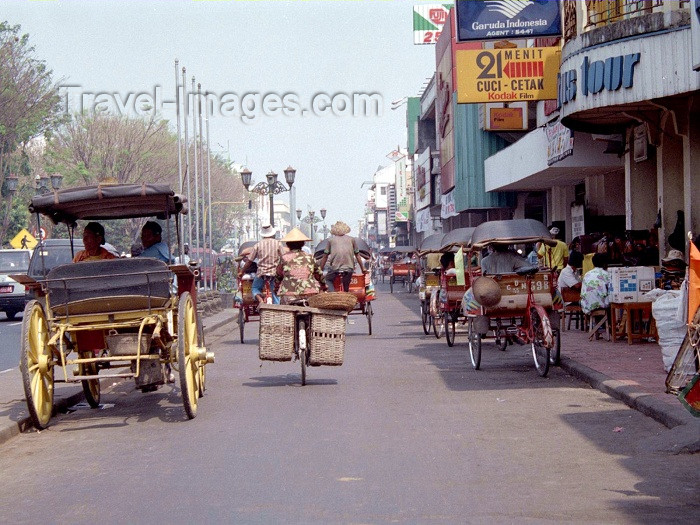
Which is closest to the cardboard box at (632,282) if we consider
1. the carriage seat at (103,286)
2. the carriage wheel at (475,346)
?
the carriage wheel at (475,346)

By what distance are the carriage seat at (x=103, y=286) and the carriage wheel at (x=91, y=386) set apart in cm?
105

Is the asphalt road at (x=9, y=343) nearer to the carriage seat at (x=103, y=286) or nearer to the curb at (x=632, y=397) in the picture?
the carriage seat at (x=103, y=286)

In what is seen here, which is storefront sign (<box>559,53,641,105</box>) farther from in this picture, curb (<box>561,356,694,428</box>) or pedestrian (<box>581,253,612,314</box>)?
curb (<box>561,356,694,428</box>)

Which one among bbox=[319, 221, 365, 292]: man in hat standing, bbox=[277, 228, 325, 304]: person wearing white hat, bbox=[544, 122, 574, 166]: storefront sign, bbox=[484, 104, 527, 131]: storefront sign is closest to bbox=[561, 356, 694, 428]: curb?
bbox=[277, 228, 325, 304]: person wearing white hat

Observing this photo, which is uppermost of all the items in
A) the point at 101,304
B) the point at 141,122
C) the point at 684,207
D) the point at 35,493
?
the point at 141,122

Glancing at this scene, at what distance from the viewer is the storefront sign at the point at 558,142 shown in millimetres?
23109

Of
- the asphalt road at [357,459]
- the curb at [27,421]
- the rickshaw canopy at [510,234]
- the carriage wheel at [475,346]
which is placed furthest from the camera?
the rickshaw canopy at [510,234]

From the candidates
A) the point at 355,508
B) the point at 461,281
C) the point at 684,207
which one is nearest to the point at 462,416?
the point at 355,508

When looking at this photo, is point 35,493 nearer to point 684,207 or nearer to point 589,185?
point 684,207

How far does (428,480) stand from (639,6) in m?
14.4

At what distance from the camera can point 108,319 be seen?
33.7 feet

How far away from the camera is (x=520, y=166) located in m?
30.3

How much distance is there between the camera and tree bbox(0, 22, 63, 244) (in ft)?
148

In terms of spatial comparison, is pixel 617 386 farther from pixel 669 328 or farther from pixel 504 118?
pixel 504 118
